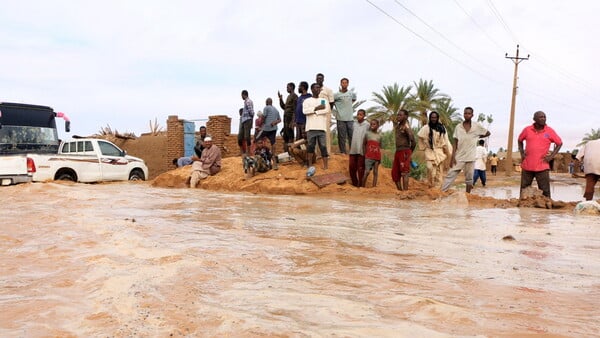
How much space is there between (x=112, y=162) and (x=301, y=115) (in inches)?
244

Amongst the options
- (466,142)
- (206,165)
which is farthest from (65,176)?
(466,142)

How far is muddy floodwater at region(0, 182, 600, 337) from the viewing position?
2135 millimetres

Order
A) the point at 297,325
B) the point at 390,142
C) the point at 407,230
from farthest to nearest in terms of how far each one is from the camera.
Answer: the point at 390,142
the point at 407,230
the point at 297,325

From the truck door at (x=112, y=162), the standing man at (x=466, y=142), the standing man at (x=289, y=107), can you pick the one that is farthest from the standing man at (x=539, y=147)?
the truck door at (x=112, y=162)

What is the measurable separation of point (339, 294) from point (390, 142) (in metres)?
29.8

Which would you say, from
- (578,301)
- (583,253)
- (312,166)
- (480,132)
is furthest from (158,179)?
(578,301)

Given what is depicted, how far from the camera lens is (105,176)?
45.8 ft

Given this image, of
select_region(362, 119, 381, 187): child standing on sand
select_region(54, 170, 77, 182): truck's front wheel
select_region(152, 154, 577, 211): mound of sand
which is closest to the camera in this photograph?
select_region(152, 154, 577, 211): mound of sand

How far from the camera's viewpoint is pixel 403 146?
9.19 m

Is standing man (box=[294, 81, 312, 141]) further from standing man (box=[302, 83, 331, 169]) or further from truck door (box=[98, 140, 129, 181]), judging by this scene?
truck door (box=[98, 140, 129, 181])

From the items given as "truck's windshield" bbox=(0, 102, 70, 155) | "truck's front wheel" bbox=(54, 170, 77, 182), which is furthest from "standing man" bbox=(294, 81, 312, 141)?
"truck's windshield" bbox=(0, 102, 70, 155)

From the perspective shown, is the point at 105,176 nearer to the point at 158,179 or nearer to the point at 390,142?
the point at 158,179

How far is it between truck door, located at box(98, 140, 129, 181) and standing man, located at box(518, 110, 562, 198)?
10494 mm

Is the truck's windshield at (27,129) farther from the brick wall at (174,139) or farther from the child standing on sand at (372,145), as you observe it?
the child standing on sand at (372,145)
